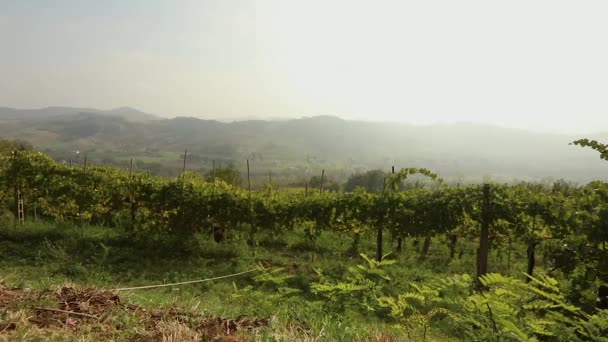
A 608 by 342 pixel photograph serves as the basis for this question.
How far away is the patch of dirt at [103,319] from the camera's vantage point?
270cm

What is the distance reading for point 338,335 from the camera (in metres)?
3.04

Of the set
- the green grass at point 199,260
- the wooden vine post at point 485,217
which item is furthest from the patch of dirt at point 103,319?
the wooden vine post at point 485,217

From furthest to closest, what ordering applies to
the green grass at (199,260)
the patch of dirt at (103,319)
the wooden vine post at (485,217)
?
the wooden vine post at (485,217) < the green grass at (199,260) < the patch of dirt at (103,319)

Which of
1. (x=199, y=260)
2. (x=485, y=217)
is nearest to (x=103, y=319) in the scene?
(x=199, y=260)

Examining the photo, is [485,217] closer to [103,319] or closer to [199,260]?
[199,260]

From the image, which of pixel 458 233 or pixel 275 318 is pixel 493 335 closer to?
pixel 275 318

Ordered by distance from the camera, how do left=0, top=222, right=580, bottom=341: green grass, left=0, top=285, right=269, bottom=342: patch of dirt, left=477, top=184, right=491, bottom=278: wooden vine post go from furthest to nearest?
left=477, top=184, right=491, bottom=278: wooden vine post, left=0, top=222, right=580, bottom=341: green grass, left=0, top=285, right=269, bottom=342: patch of dirt

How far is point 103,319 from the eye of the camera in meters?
2.99

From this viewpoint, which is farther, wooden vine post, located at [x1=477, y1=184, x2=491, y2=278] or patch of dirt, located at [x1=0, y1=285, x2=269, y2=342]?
wooden vine post, located at [x1=477, y1=184, x2=491, y2=278]

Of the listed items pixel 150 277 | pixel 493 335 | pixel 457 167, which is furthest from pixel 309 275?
pixel 457 167

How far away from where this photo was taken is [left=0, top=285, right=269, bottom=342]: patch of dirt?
2701mm

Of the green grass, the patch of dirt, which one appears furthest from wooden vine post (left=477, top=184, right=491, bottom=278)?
the patch of dirt

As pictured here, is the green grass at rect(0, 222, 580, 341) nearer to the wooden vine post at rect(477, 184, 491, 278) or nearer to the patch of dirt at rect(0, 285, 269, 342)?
the wooden vine post at rect(477, 184, 491, 278)

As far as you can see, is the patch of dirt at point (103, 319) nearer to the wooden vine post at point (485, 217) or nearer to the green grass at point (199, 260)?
the green grass at point (199, 260)
